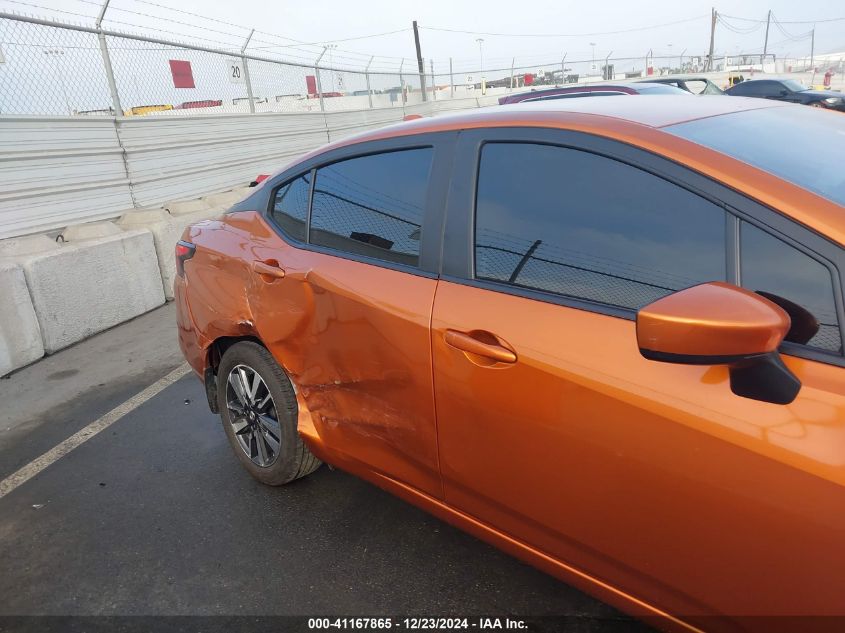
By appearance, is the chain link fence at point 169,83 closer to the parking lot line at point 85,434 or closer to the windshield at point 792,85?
the parking lot line at point 85,434

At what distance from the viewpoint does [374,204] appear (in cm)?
234

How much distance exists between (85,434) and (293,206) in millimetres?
2059

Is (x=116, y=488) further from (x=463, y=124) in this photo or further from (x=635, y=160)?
(x=635, y=160)

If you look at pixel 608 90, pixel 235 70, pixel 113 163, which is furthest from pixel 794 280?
pixel 235 70

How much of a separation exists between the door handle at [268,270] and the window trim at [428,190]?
0.41 ft

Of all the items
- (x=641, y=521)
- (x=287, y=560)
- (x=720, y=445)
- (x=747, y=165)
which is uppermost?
(x=747, y=165)

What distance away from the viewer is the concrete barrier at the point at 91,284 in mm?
4934

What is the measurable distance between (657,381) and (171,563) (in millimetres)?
2082

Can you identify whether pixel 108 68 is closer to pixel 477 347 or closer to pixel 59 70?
pixel 59 70

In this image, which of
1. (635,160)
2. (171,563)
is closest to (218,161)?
(171,563)

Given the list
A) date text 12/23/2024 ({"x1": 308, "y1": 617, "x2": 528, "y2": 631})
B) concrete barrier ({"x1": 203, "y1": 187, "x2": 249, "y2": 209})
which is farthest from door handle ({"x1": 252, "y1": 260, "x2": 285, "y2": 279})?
concrete barrier ({"x1": 203, "y1": 187, "x2": 249, "y2": 209})

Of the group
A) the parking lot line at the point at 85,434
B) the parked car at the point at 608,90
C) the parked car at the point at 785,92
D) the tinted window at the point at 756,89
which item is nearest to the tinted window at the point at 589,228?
the parking lot line at the point at 85,434

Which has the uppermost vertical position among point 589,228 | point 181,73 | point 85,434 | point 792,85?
point 181,73

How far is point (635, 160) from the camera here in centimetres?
166
